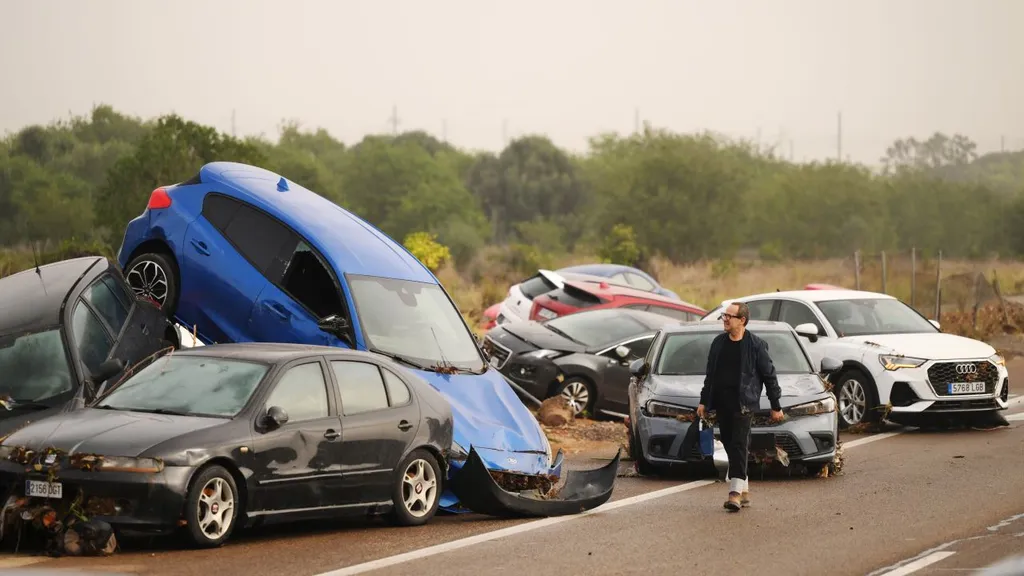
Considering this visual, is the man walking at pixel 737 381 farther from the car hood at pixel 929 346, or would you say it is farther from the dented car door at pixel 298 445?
the car hood at pixel 929 346

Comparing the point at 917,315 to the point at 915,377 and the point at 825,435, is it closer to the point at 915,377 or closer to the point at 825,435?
the point at 915,377

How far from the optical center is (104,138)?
245 ft

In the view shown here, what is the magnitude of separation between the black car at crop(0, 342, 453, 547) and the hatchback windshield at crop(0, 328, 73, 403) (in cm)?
72

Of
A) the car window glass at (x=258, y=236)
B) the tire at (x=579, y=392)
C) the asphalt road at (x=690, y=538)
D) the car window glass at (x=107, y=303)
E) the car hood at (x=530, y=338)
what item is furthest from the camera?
the car hood at (x=530, y=338)

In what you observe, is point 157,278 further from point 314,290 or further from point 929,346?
point 929,346

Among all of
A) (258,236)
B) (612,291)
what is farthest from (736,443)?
(612,291)

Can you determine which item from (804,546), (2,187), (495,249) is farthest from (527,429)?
(495,249)

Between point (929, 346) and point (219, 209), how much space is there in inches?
360

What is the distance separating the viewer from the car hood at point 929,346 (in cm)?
1969

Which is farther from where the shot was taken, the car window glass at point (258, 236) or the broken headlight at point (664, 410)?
the car window glass at point (258, 236)

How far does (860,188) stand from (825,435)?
83498 millimetres

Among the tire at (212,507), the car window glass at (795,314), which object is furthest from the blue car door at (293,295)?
the car window glass at (795,314)

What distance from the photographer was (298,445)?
432 inches

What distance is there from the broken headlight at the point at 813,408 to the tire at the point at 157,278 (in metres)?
6.36
